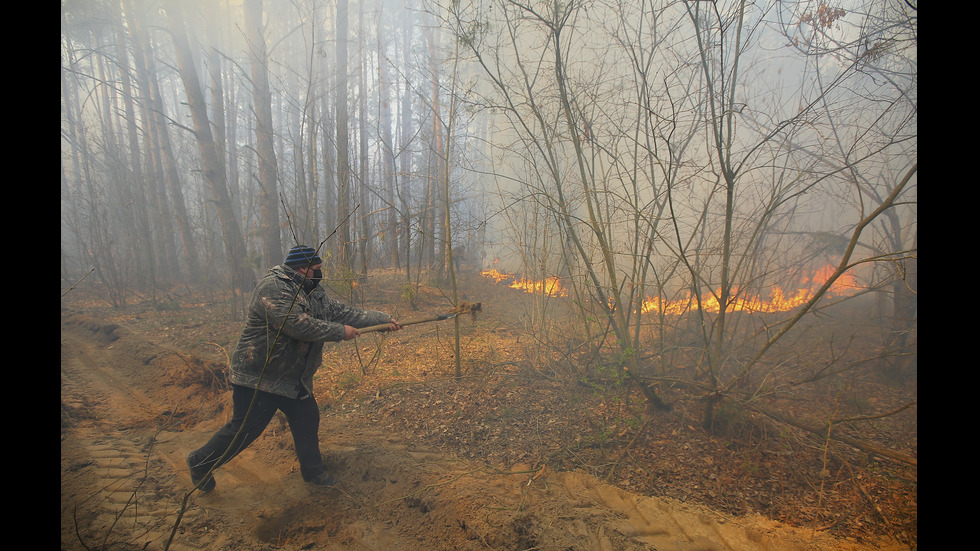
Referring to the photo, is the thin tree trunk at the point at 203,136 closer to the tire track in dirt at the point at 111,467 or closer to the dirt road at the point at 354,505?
the tire track in dirt at the point at 111,467

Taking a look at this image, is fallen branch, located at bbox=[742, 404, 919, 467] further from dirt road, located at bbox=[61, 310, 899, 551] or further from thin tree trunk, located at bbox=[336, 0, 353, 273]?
thin tree trunk, located at bbox=[336, 0, 353, 273]

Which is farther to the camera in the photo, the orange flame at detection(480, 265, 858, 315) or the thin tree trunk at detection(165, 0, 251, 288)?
the thin tree trunk at detection(165, 0, 251, 288)

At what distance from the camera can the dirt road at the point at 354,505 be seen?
2691 millimetres

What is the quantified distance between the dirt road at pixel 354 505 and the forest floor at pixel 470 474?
0.05ft

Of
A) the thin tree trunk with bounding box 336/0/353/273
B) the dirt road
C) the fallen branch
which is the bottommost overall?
the dirt road

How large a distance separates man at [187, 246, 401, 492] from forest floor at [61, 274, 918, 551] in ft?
1.74

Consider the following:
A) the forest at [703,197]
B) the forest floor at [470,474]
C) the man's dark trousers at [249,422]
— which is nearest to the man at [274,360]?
the man's dark trousers at [249,422]

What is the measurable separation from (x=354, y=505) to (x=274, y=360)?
137 centimetres

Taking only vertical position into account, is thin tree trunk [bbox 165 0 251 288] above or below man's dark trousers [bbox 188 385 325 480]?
above

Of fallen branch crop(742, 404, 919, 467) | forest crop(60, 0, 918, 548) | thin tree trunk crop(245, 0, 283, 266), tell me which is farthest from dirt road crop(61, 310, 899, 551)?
thin tree trunk crop(245, 0, 283, 266)

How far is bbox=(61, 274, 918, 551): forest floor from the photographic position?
275cm
